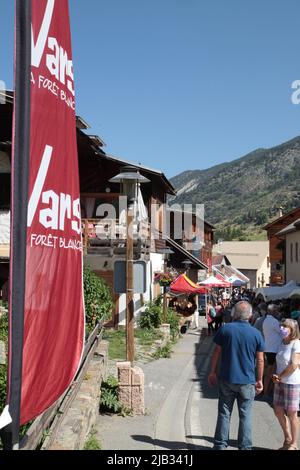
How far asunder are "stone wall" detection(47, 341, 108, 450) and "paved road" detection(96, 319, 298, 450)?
1.17ft

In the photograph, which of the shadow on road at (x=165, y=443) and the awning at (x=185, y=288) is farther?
the awning at (x=185, y=288)

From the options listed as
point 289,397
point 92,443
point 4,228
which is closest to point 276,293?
point 4,228

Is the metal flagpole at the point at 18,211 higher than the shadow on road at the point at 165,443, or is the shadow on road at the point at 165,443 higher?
the metal flagpole at the point at 18,211

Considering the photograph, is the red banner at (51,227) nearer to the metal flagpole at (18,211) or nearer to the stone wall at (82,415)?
the metal flagpole at (18,211)

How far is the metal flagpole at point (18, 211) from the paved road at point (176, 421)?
326 cm

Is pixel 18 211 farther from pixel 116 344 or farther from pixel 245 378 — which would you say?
pixel 116 344

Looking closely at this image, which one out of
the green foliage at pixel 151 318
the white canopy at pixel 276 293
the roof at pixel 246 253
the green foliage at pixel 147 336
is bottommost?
the green foliage at pixel 147 336

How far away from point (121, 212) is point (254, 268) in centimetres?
7034

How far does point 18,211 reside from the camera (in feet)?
12.9

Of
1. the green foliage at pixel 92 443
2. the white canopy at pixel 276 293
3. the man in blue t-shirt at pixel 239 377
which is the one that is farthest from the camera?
the white canopy at pixel 276 293

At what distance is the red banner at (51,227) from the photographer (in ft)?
13.7

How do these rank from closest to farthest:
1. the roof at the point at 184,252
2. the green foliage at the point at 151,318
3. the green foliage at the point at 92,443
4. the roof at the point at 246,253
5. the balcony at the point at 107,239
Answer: the green foliage at the point at 92,443, the balcony at the point at 107,239, the green foliage at the point at 151,318, the roof at the point at 184,252, the roof at the point at 246,253

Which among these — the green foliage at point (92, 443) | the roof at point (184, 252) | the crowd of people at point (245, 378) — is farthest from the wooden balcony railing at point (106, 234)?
the crowd of people at point (245, 378)

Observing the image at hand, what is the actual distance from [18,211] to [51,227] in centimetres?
65
